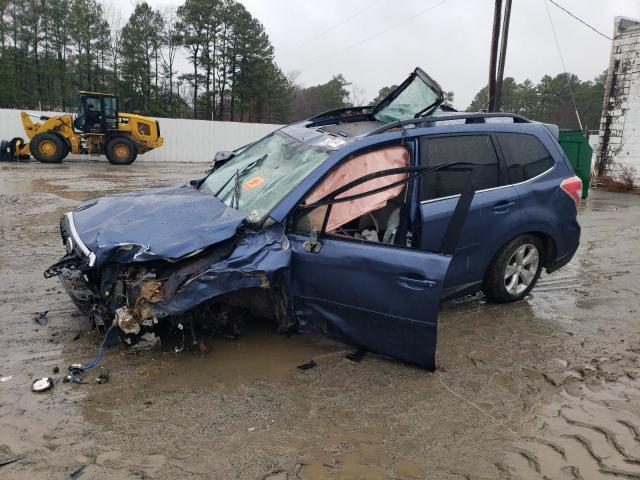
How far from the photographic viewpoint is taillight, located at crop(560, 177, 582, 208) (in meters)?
4.74

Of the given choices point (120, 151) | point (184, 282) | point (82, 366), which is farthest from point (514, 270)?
point (120, 151)

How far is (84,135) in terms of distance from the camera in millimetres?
19531

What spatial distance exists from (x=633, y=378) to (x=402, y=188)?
206 centimetres

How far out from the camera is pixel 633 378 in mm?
3461

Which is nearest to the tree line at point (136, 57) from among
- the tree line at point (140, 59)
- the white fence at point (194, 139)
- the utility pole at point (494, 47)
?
the tree line at point (140, 59)

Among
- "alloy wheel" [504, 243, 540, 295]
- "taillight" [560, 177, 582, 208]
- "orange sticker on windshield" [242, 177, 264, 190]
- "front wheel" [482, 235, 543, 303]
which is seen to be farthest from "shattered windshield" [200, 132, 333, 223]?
"taillight" [560, 177, 582, 208]

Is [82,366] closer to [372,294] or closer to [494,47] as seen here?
[372,294]

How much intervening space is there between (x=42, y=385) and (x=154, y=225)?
3.93ft

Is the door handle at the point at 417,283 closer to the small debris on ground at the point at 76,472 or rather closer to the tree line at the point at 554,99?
the small debris on ground at the point at 76,472

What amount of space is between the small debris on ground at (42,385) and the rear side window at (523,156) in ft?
12.7

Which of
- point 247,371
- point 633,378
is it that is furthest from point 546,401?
point 247,371

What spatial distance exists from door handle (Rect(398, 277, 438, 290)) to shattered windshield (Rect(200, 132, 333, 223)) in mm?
1040

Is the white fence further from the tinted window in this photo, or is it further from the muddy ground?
the muddy ground

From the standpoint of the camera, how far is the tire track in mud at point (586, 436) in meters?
2.54
